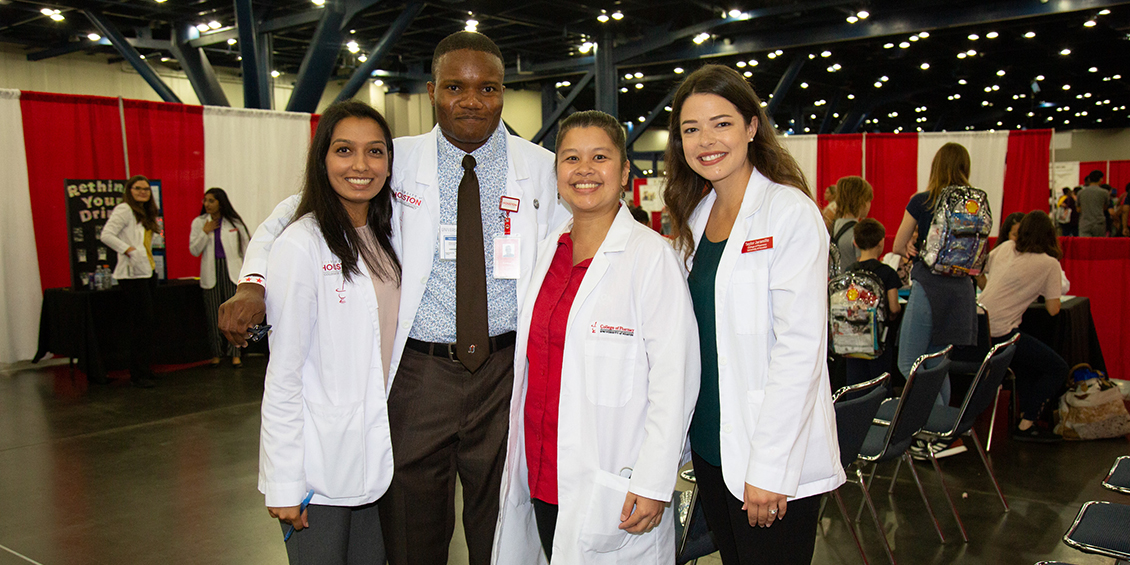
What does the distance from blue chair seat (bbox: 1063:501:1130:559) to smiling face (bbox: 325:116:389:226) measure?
230 cm

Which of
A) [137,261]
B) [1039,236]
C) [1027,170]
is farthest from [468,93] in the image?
[1027,170]

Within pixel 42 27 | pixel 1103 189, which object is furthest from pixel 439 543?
pixel 1103 189

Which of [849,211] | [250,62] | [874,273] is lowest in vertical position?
[874,273]

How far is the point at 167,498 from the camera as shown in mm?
3986

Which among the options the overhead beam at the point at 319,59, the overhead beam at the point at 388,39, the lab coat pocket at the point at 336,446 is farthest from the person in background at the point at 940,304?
the overhead beam at the point at 388,39

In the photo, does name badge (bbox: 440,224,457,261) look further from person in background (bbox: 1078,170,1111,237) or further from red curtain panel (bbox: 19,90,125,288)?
person in background (bbox: 1078,170,1111,237)

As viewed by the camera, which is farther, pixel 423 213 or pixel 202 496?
pixel 202 496

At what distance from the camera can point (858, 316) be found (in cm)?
445

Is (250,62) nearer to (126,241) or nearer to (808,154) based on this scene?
(126,241)

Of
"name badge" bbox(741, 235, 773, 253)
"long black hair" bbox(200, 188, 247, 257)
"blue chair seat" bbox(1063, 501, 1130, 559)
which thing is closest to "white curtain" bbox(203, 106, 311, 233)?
"long black hair" bbox(200, 188, 247, 257)

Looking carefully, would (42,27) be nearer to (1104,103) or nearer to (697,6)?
(697,6)

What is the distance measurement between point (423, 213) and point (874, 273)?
341cm

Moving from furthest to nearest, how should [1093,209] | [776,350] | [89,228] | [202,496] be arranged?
[1093,209]
[89,228]
[202,496]
[776,350]

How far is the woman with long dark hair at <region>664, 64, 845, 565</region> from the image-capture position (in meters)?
1.61
